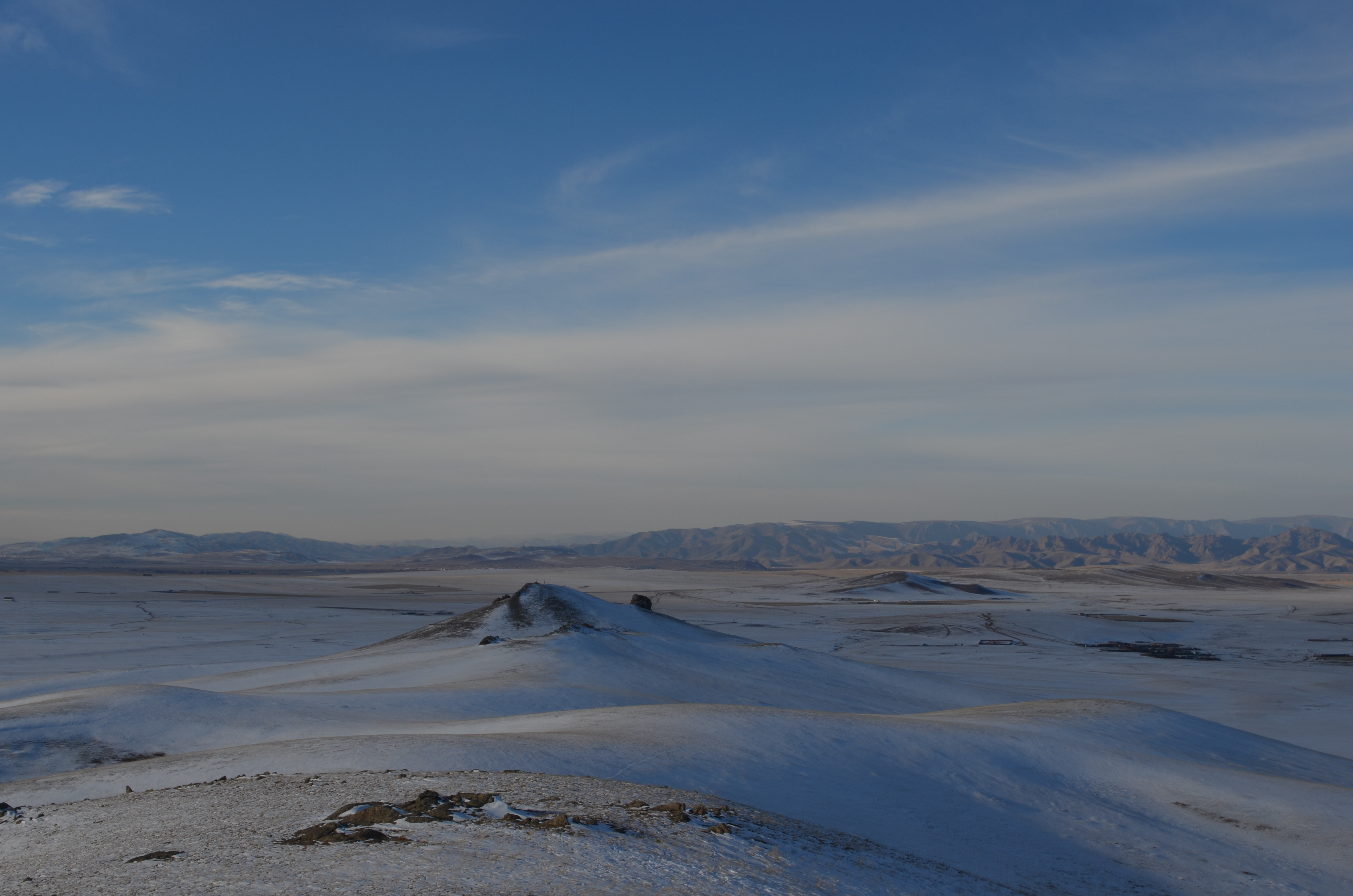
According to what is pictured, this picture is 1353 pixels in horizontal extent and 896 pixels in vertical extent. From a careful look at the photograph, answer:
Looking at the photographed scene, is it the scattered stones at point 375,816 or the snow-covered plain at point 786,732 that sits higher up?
the scattered stones at point 375,816

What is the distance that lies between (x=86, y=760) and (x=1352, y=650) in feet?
162

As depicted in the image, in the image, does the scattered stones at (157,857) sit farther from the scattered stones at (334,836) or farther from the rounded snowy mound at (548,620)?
the rounded snowy mound at (548,620)

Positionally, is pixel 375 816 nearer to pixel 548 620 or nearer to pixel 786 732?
pixel 786 732

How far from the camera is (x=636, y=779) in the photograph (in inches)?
335

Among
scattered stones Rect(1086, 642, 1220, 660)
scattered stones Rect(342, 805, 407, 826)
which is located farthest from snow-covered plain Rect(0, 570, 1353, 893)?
scattered stones Rect(1086, 642, 1220, 660)

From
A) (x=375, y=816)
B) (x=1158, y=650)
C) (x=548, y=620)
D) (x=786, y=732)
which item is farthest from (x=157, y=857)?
(x=1158, y=650)

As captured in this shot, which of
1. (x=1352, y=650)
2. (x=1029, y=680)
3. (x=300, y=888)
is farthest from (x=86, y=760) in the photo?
(x=1352, y=650)

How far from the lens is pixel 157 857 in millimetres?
5633

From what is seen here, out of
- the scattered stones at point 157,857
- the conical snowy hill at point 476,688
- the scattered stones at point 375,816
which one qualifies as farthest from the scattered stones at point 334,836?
the conical snowy hill at point 476,688

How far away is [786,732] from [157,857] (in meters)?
7.09

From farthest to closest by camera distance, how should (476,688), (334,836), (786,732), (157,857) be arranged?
(476,688), (786,732), (334,836), (157,857)

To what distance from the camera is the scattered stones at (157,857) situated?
5559 mm

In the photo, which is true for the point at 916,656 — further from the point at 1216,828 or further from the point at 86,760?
the point at 86,760

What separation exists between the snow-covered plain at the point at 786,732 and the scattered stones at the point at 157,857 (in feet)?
1.15
